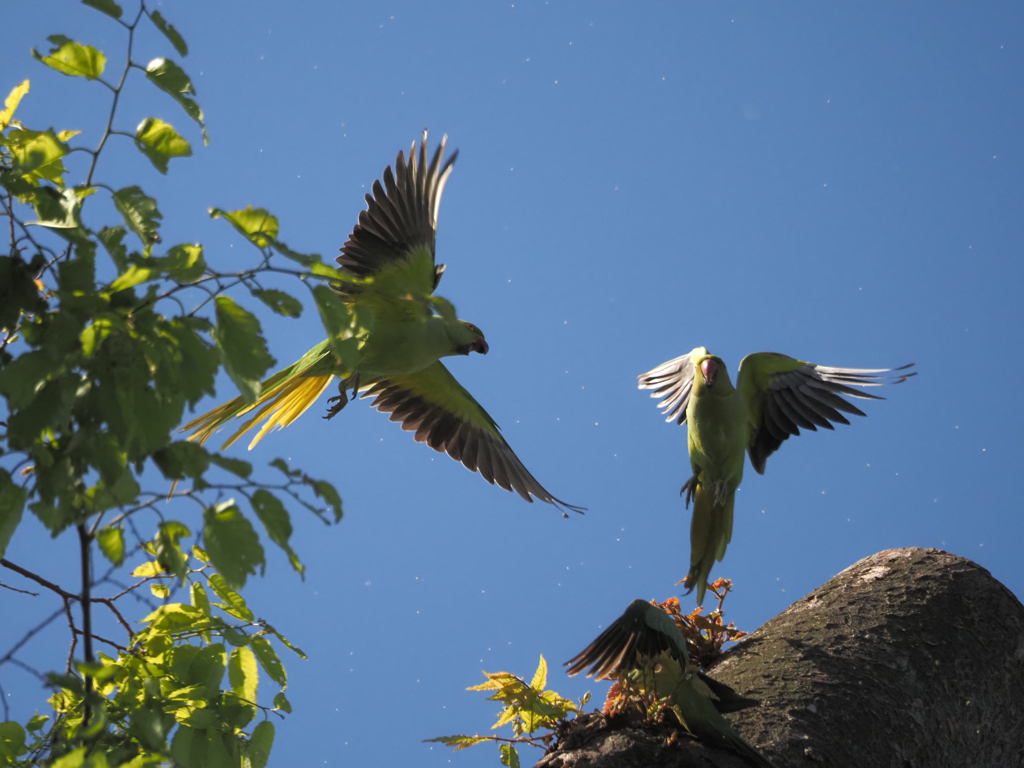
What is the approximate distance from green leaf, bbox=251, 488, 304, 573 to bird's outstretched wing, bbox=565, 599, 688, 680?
0.94 meters

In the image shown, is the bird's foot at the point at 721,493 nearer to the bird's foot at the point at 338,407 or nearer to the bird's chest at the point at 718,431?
the bird's chest at the point at 718,431

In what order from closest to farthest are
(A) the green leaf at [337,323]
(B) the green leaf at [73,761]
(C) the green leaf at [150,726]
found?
(B) the green leaf at [73,761], (A) the green leaf at [337,323], (C) the green leaf at [150,726]

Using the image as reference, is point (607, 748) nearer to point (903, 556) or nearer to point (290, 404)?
point (903, 556)

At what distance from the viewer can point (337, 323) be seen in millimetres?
927

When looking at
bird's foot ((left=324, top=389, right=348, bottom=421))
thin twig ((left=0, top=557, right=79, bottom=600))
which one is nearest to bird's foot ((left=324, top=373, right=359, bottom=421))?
bird's foot ((left=324, top=389, right=348, bottom=421))

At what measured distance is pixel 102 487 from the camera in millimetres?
875

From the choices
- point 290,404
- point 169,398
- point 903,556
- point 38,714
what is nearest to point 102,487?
point 169,398

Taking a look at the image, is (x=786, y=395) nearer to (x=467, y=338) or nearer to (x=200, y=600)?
(x=467, y=338)

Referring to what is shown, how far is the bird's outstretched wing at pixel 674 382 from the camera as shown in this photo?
3277 mm

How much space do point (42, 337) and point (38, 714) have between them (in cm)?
121

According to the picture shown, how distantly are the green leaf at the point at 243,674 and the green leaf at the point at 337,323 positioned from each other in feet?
2.40

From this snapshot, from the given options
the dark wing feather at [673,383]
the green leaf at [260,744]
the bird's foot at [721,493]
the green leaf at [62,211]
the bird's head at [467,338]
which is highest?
the bird's head at [467,338]

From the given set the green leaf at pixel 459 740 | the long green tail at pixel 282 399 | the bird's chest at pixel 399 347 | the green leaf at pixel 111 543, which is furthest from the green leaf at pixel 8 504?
the bird's chest at pixel 399 347

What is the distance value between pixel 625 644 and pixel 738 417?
153 cm
